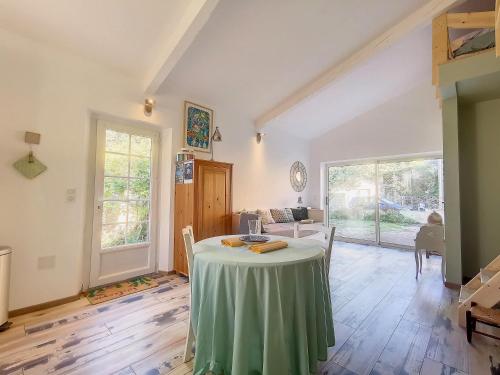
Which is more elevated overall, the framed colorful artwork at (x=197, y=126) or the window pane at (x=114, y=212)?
the framed colorful artwork at (x=197, y=126)

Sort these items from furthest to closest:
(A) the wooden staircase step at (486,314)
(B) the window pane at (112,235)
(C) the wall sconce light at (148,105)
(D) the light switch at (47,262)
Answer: (C) the wall sconce light at (148,105)
(B) the window pane at (112,235)
(D) the light switch at (47,262)
(A) the wooden staircase step at (486,314)

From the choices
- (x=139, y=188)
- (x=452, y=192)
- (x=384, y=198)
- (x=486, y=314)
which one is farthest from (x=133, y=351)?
(x=384, y=198)

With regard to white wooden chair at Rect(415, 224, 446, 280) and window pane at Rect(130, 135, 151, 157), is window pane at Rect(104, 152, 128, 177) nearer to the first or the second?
window pane at Rect(130, 135, 151, 157)

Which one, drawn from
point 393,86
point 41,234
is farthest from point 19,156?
point 393,86

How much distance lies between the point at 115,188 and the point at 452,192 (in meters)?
4.37

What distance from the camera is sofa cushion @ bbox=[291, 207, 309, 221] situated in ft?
17.4

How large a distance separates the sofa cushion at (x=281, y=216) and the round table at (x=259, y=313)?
10.9 feet

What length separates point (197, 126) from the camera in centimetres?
371

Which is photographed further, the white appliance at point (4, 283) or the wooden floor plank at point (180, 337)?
the white appliance at point (4, 283)

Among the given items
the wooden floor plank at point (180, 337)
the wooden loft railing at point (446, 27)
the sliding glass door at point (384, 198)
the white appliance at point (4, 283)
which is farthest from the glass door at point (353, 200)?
the white appliance at point (4, 283)

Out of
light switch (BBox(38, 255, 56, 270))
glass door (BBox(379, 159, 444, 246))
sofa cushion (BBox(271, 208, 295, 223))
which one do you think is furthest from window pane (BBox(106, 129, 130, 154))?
glass door (BBox(379, 159, 444, 246))

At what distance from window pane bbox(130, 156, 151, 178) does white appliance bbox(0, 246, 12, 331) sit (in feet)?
4.95

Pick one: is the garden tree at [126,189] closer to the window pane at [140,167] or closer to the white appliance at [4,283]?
the window pane at [140,167]

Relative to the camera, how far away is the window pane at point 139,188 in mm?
3234
